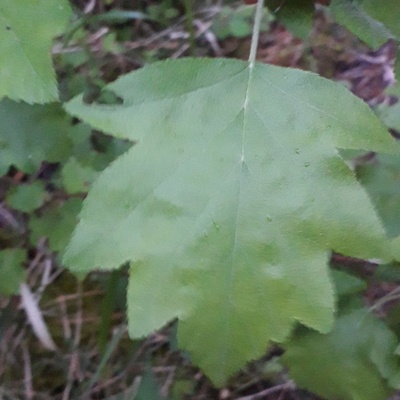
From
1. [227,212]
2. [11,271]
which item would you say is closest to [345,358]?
[227,212]

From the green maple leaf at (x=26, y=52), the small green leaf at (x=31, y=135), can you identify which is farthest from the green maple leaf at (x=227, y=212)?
the small green leaf at (x=31, y=135)

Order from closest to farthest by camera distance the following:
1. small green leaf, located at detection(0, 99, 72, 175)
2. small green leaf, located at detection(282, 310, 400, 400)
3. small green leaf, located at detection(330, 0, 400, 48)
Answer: small green leaf, located at detection(330, 0, 400, 48) → small green leaf, located at detection(282, 310, 400, 400) → small green leaf, located at detection(0, 99, 72, 175)

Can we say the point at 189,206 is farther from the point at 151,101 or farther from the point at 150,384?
the point at 150,384

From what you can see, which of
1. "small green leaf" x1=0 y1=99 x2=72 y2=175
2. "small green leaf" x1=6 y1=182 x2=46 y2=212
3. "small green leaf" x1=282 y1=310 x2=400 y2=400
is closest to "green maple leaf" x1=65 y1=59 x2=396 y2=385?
"small green leaf" x1=282 y1=310 x2=400 y2=400

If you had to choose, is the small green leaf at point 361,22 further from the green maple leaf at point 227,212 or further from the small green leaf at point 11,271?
the small green leaf at point 11,271

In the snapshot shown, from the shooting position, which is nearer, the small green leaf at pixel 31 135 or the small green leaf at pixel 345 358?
the small green leaf at pixel 345 358

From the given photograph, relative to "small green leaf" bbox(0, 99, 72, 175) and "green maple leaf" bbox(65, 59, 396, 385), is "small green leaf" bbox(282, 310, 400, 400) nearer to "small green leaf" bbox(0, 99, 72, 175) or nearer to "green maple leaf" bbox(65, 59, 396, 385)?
"green maple leaf" bbox(65, 59, 396, 385)

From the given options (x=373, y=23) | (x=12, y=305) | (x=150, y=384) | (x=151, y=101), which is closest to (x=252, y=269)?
(x=151, y=101)
